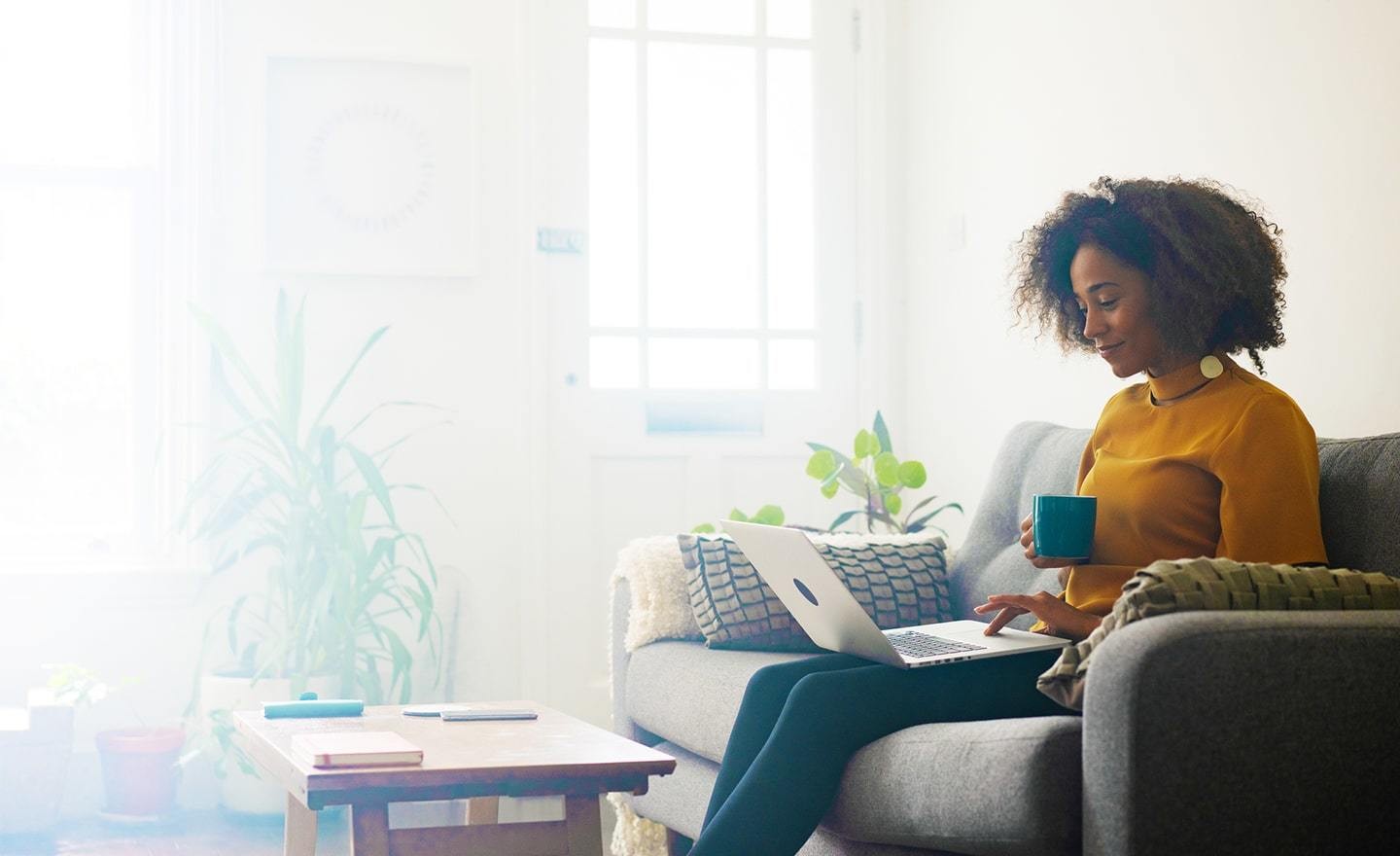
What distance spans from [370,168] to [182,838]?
1.79 metres

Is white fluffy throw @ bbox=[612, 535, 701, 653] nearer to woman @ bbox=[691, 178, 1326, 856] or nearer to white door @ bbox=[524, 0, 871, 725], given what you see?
woman @ bbox=[691, 178, 1326, 856]

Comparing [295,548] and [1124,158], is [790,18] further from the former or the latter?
[295,548]

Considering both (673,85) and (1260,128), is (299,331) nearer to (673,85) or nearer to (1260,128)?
(673,85)

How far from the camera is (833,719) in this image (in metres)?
1.84

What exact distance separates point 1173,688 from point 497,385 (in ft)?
9.31

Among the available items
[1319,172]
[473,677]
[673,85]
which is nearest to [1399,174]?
[1319,172]

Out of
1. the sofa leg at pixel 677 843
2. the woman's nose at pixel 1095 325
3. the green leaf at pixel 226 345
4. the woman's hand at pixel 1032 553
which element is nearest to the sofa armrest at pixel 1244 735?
the woman's hand at pixel 1032 553

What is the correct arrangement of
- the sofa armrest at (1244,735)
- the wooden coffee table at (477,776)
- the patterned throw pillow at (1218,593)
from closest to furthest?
1. the sofa armrest at (1244,735)
2. the patterned throw pillow at (1218,593)
3. the wooden coffee table at (477,776)

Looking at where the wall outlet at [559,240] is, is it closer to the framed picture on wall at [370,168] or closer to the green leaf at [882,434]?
the framed picture on wall at [370,168]

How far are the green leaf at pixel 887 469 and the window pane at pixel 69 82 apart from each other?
7.11 ft

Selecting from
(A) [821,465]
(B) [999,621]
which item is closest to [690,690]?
(B) [999,621]

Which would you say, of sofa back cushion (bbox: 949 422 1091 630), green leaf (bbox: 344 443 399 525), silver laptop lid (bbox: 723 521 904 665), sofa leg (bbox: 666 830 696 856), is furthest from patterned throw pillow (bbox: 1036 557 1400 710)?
green leaf (bbox: 344 443 399 525)

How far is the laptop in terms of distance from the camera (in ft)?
6.19

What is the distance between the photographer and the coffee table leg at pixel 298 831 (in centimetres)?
234
